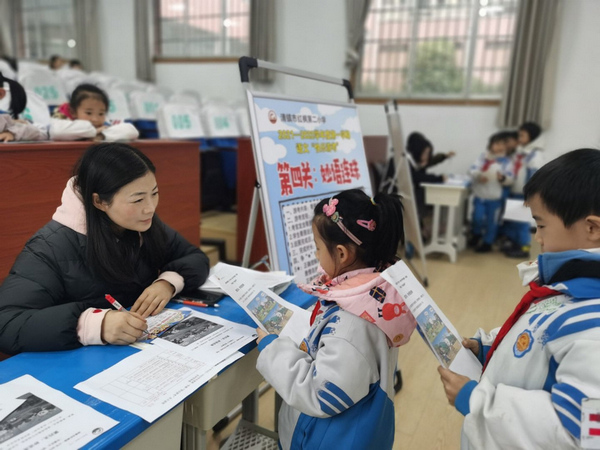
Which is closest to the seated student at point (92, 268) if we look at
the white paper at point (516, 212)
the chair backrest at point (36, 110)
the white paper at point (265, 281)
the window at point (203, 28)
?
the white paper at point (265, 281)

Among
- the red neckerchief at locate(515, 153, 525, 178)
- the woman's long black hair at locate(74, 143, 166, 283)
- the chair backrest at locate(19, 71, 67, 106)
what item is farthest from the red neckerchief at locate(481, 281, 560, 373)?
the chair backrest at locate(19, 71, 67, 106)

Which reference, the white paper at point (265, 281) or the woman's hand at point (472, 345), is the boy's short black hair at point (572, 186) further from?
the white paper at point (265, 281)

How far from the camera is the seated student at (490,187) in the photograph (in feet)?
13.8

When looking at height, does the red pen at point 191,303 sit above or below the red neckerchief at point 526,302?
below

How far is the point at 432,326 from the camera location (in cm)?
87

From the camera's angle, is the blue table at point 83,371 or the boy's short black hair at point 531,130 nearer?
the blue table at point 83,371

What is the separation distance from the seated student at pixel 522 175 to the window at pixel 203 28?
13.7 ft

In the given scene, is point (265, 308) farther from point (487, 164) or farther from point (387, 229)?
point (487, 164)

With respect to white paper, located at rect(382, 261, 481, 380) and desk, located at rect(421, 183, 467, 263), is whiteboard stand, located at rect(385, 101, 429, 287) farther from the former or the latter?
white paper, located at rect(382, 261, 481, 380)

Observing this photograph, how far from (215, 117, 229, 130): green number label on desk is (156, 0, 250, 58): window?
6.80 ft

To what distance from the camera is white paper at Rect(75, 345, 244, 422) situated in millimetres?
739

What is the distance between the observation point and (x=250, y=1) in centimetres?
616

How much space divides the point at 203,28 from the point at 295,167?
242 inches

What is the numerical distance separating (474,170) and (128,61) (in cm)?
602
